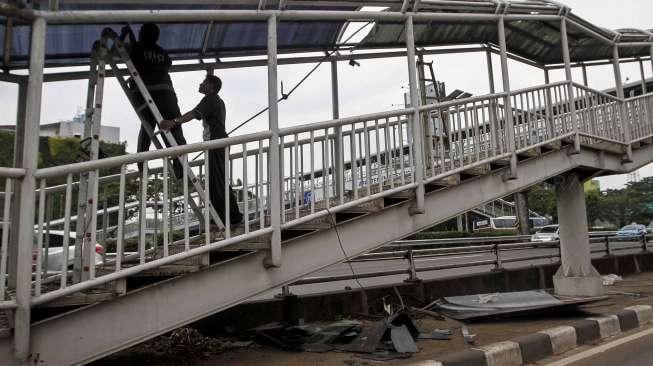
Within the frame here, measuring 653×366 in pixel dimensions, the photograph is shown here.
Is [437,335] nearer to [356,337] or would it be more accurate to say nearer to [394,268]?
[356,337]

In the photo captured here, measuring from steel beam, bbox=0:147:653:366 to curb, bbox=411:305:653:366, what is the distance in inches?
45.1

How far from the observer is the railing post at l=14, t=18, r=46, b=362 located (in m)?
2.78

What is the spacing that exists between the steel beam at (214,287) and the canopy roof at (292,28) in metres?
1.77

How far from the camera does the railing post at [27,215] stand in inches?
109

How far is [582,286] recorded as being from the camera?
729 centimetres

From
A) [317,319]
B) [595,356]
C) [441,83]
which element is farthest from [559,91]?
[317,319]

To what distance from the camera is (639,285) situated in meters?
9.24

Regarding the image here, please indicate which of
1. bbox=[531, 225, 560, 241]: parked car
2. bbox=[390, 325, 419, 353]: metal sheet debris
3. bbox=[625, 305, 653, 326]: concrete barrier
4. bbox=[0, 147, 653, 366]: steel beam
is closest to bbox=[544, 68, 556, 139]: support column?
bbox=[0, 147, 653, 366]: steel beam

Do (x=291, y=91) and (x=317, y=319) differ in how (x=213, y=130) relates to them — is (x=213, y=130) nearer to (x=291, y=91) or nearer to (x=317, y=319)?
(x=291, y=91)

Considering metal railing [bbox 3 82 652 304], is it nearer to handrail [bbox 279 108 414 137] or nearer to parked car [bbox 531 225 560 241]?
handrail [bbox 279 108 414 137]

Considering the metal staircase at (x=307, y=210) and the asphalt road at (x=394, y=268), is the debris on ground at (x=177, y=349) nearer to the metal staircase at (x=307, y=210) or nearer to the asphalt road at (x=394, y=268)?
the metal staircase at (x=307, y=210)

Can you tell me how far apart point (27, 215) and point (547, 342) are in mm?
4335

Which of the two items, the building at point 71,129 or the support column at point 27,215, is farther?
the building at point 71,129

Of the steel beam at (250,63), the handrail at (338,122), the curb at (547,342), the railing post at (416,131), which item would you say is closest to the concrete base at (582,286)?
the curb at (547,342)
